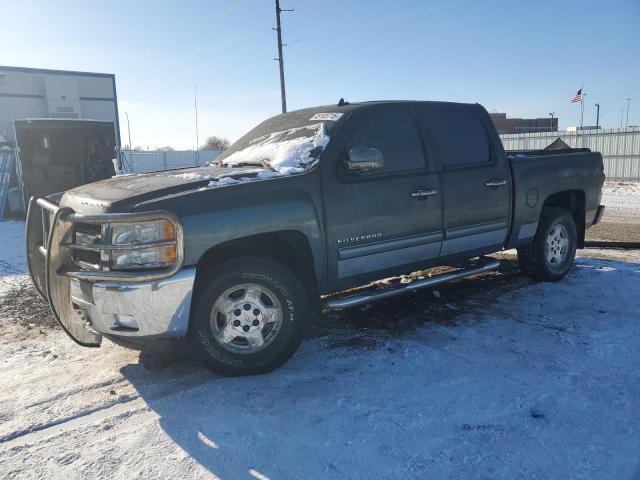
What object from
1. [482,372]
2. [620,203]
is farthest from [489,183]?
[620,203]

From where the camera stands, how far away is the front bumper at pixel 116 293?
321cm

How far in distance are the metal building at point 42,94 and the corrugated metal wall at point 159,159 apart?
57.9 inches

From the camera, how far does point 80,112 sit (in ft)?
91.0

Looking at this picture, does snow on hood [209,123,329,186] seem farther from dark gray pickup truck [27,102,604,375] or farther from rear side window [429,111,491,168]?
rear side window [429,111,491,168]

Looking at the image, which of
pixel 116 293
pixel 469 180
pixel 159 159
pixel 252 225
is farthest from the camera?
pixel 159 159

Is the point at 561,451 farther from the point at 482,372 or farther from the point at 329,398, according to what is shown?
the point at 329,398

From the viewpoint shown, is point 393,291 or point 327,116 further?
point 327,116

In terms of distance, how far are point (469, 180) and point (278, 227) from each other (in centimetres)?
211

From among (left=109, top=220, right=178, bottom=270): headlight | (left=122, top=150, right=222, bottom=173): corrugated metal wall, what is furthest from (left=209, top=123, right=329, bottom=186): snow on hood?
(left=122, top=150, right=222, bottom=173): corrugated metal wall

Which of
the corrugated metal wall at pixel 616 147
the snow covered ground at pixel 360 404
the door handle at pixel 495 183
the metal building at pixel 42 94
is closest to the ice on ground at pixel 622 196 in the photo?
the corrugated metal wall at pixel 616 147

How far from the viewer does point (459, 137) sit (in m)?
5.02

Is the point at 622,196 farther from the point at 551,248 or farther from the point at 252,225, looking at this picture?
the point at 252,225

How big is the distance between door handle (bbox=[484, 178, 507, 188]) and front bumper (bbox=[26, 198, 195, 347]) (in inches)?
120

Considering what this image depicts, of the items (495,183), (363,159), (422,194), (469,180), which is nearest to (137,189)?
(363,159)
